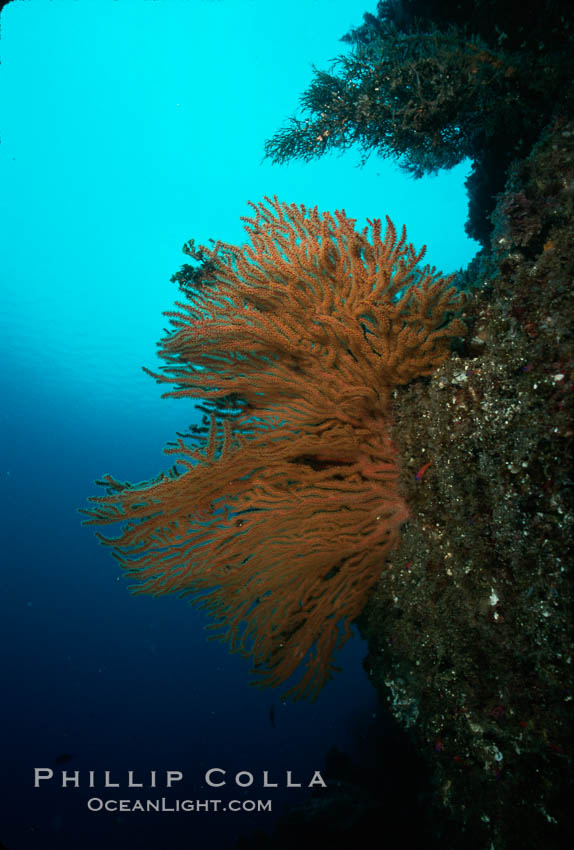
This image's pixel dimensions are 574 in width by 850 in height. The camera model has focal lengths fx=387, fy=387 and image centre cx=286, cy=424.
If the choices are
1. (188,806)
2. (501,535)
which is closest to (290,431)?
(501,535)

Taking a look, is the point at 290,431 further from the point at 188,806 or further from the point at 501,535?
the point at 188,806

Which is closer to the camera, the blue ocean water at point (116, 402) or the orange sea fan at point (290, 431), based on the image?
the orange sea fan at point (290, 431)

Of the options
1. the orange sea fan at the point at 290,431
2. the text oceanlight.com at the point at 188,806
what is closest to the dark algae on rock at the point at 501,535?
the orange sea fan at the point at 290,431

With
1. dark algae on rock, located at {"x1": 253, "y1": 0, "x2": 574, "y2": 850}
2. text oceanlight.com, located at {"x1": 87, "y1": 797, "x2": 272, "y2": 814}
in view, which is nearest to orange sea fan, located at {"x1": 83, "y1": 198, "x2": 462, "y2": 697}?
dark algae on rock, located at {"x1": 253, "y1": 0, "x2": 574, "y2": 850}

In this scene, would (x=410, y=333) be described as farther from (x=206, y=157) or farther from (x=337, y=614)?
(x=206, y=157)

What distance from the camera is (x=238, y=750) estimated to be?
2033cm

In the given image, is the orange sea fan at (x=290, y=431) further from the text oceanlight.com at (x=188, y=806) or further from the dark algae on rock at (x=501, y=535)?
Result: the text oceanlight.com at (x=188, y=806)

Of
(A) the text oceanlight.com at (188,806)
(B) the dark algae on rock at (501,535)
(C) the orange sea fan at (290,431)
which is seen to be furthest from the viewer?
(A) the text oceanlight.com at (188,806)

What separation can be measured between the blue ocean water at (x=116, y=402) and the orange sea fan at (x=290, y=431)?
87cm

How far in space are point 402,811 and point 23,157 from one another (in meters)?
104

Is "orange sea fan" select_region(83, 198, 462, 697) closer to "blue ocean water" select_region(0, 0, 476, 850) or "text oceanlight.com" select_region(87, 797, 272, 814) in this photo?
"blue ocean water" select_region(0, 0, 476, 850)

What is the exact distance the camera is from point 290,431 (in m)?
3.16

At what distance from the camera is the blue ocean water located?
19750 millimetres

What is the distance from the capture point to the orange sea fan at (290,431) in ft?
9.26
